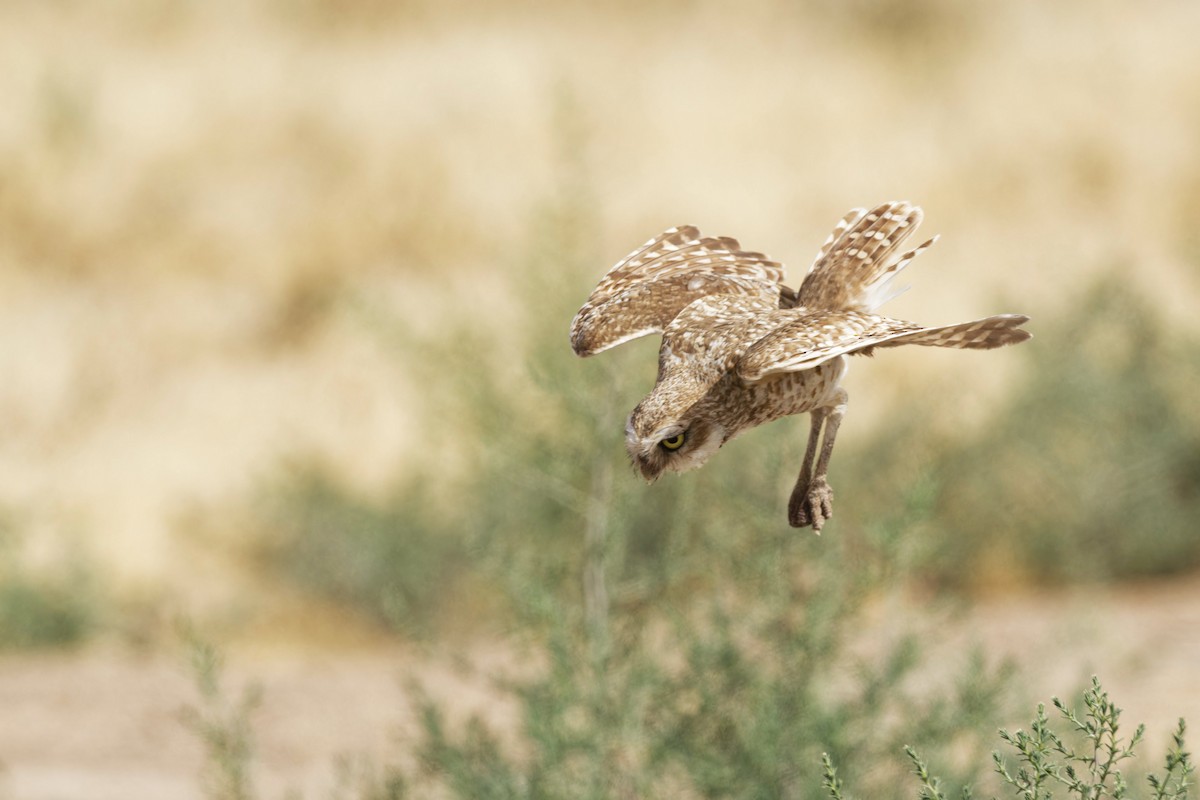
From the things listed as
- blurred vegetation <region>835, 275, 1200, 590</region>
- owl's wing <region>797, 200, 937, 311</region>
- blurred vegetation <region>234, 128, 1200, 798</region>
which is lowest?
owl's wing <region>797, 200, 937, 311</region>

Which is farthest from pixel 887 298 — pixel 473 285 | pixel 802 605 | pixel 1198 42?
pixel 1198 42

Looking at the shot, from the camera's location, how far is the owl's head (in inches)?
93.0

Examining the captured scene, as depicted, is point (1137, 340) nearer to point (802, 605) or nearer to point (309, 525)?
point (309, 525)

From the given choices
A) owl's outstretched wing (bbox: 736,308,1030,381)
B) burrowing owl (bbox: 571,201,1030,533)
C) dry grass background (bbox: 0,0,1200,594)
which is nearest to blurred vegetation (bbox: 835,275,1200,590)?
dry grass background (bbox: 0,0,1200,594)

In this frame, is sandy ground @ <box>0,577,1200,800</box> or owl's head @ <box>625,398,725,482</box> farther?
sandy ground @ <box>0,577,1200,800</box>

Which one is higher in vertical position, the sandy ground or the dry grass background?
the dry grass background

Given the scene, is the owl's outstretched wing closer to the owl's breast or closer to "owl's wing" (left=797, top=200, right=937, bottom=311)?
the owl's breast

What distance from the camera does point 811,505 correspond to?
2514 mm

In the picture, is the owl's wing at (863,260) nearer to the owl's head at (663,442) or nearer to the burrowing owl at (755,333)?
the burrowing owl at (755,333)

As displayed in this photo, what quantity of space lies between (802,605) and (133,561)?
36.9 ft

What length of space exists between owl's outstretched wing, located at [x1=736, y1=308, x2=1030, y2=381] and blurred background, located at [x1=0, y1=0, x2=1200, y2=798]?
12.7 feet

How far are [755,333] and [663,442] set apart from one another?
28cm

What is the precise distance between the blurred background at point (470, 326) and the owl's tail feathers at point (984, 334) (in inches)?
162

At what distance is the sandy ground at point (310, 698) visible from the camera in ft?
32.3
